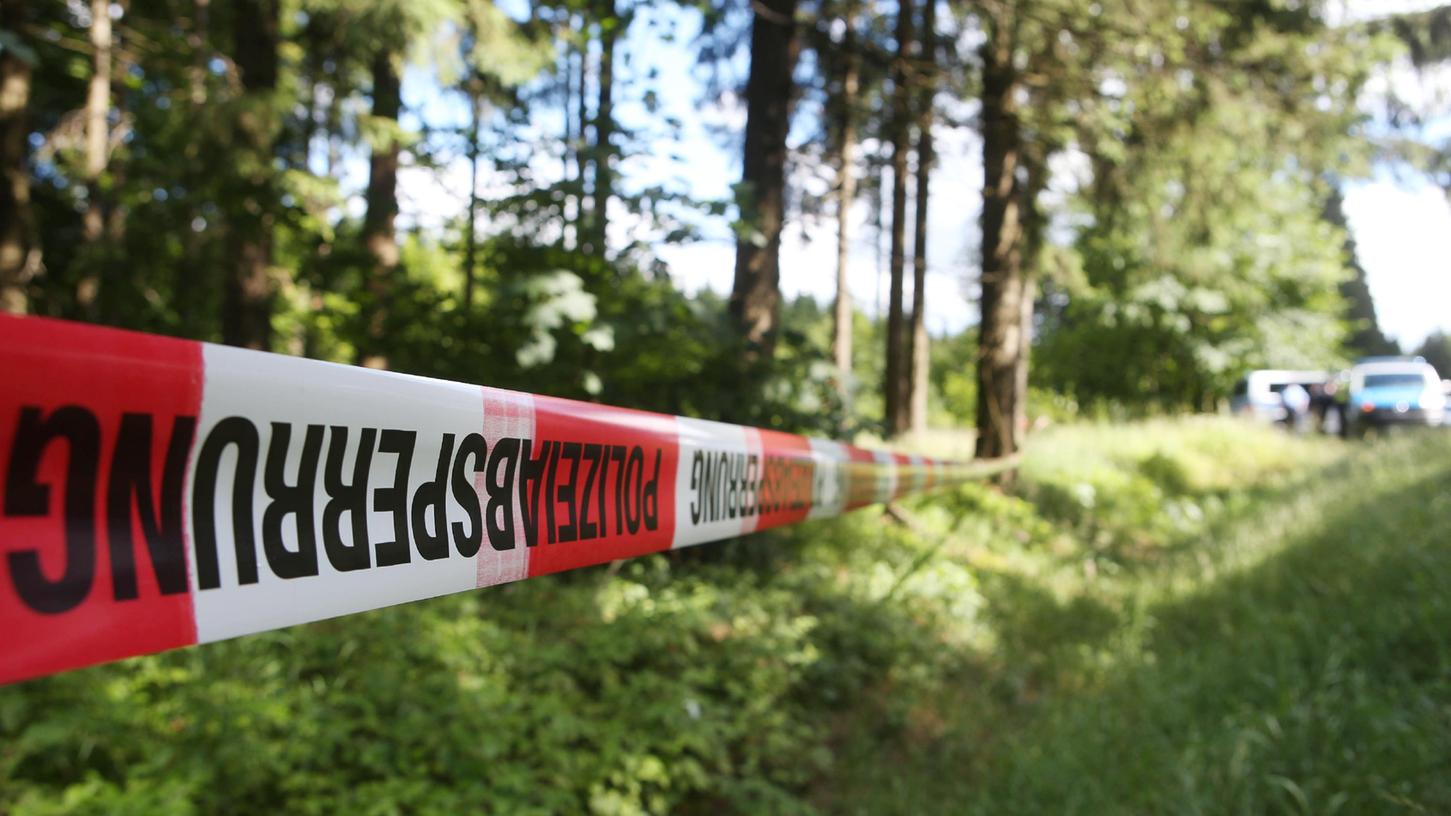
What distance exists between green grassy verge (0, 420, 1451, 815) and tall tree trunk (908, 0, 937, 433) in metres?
5.23

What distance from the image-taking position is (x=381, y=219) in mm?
6551

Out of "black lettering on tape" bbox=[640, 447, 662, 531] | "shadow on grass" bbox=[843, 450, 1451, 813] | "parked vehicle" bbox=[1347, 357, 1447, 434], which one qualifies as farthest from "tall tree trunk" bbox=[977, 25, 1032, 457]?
"parked vehicle" bbox=[1347, 357, 1447, 434]

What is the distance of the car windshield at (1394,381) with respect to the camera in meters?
20.4

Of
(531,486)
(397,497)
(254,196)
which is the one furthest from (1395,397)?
(397,497)

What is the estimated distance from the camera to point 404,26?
632 cm

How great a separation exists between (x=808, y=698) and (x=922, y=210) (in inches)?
472

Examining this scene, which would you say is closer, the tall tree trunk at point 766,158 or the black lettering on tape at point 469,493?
the black lettering on tape at point 469,493

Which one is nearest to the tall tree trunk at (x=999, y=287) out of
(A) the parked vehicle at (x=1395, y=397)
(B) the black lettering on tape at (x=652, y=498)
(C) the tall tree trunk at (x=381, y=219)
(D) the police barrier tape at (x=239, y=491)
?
(C) the tall tree trunk at (x=381, y=219)

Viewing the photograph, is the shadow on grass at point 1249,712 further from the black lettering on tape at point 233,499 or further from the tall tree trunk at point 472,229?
the tall tree trunk at point 472,229

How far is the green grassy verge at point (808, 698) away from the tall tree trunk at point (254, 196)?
3.28 metres

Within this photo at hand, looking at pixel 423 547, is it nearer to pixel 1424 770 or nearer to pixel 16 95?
pixel 1424 770

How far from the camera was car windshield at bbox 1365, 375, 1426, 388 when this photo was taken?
66.8 ft

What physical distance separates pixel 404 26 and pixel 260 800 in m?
5.16

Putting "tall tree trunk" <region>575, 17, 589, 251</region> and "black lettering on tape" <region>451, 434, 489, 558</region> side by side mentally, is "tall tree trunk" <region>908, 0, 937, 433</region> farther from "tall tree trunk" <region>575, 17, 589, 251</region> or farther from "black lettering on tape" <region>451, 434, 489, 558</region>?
"black lettering on tape" <region>451, 434, 489, 558</region>
